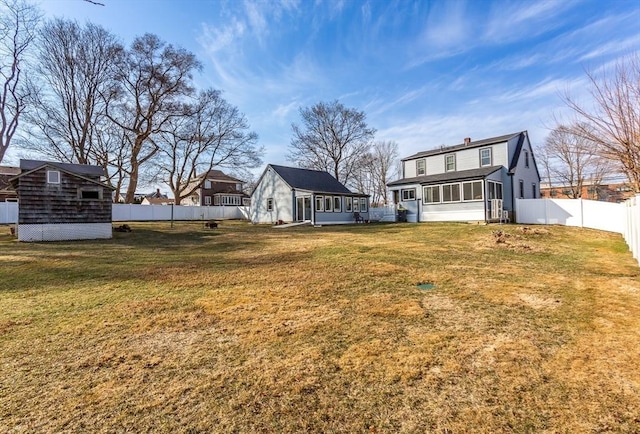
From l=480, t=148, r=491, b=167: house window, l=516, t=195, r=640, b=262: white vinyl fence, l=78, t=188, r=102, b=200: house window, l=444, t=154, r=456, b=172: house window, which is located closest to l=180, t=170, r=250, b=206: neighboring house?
l=78, t=188, r=102, b=200: house window

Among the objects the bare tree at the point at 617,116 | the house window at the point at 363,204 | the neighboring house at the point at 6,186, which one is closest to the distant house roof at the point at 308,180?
the house window at the point at 363,204

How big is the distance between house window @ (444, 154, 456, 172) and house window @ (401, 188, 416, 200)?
3053mm

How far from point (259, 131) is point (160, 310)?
1356 inches

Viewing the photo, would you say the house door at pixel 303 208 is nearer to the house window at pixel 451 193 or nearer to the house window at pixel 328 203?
the house window at pixel 328 203

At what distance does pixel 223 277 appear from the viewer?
701 cm

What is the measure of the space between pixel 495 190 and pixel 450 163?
4.36 meters

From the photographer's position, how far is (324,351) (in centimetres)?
337

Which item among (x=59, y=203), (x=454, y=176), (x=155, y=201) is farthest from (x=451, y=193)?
(x=155, y=201)

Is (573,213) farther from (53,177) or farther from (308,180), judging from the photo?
(53,177)

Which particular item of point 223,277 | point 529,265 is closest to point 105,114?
point 223,277

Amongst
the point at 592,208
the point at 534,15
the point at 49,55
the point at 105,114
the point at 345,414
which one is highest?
the point at 49,55

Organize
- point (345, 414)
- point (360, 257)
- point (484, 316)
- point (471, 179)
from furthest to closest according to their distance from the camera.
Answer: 1. point (471, 179)
2. point (360, 257)
3. point (484, 316)
4. point (345, 414)

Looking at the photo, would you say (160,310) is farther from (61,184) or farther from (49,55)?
(49,55)

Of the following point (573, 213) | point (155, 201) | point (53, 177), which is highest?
point (155, 201)
